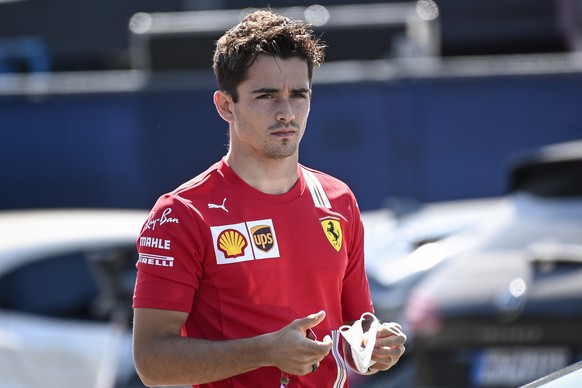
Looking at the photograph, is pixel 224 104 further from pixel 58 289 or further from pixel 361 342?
pixel 58 289

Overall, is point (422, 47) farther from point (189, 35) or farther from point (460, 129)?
point (189, 35)

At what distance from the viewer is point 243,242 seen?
3193 millimetres

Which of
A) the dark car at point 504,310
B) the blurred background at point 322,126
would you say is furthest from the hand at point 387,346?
the blurred background at point 322,126

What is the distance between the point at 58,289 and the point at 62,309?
123 millimetres

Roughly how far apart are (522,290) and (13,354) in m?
2.78

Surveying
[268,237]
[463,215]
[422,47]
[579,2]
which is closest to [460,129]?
[422,47]

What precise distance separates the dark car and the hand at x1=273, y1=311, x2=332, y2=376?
3.11 metres

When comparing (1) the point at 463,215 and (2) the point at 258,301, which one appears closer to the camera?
(2) the point at 258,301

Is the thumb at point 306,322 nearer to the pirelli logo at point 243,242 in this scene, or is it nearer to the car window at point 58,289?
the pirelli logo at point 243,242

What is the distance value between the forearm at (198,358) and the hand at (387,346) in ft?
1.23

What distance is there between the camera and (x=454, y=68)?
1227 centimetres

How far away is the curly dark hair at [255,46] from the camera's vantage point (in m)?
3.23

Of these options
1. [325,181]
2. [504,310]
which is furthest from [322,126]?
[325,181]

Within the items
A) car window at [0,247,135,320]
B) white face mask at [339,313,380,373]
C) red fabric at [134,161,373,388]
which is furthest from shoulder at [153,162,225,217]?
car window at [0,247,135,320]
